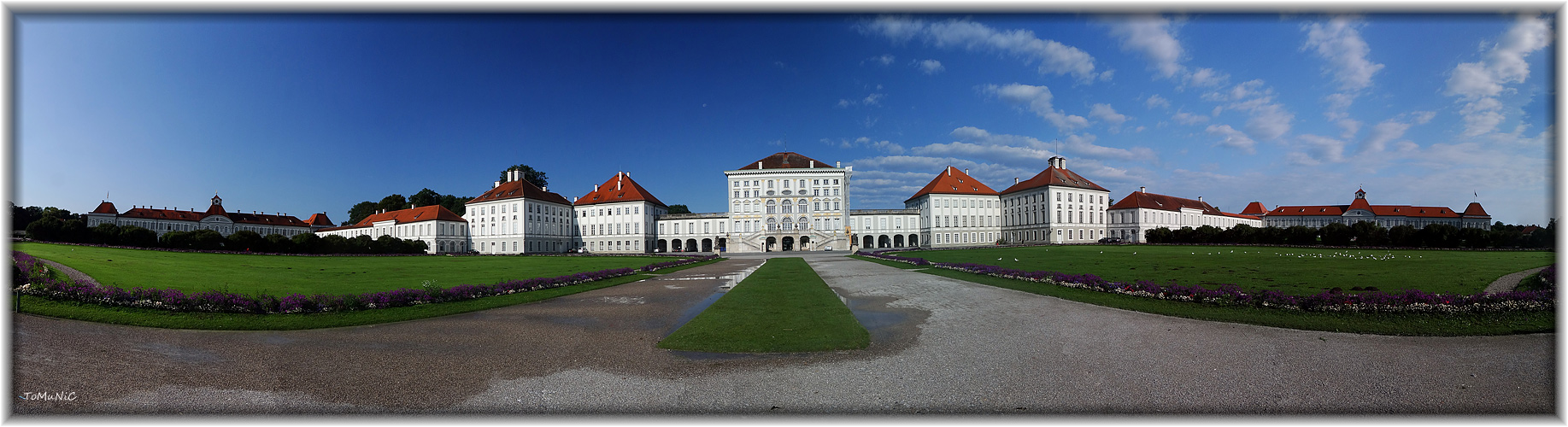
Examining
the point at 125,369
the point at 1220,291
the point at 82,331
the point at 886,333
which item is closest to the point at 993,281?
the point at 1220,291

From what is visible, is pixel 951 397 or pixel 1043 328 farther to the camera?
pixel 1043 328

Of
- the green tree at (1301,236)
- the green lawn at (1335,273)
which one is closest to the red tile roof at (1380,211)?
the green tree at (1301,236)

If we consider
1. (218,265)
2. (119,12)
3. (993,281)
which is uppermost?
(119,12)

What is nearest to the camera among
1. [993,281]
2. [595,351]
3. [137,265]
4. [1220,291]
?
[595,351]

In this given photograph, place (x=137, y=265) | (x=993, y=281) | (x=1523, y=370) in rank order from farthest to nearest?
(x=993, y=281), (x=137, y=265), (x=1523, y=370)

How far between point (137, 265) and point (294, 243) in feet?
56.6

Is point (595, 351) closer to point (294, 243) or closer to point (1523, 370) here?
point (1523, 370)

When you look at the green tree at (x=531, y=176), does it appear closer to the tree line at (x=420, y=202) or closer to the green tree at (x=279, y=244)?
the tree line at (x=420, y=202)

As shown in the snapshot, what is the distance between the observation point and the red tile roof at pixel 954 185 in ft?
279

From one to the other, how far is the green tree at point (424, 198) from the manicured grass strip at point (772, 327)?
344 feet

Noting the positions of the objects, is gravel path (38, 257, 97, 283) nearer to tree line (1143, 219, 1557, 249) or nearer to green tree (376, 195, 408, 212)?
tree line (1143, 219, 1557, 249)

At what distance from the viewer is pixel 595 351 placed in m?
7.12

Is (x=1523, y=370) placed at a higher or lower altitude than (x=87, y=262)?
lower

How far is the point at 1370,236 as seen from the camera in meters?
36.3
